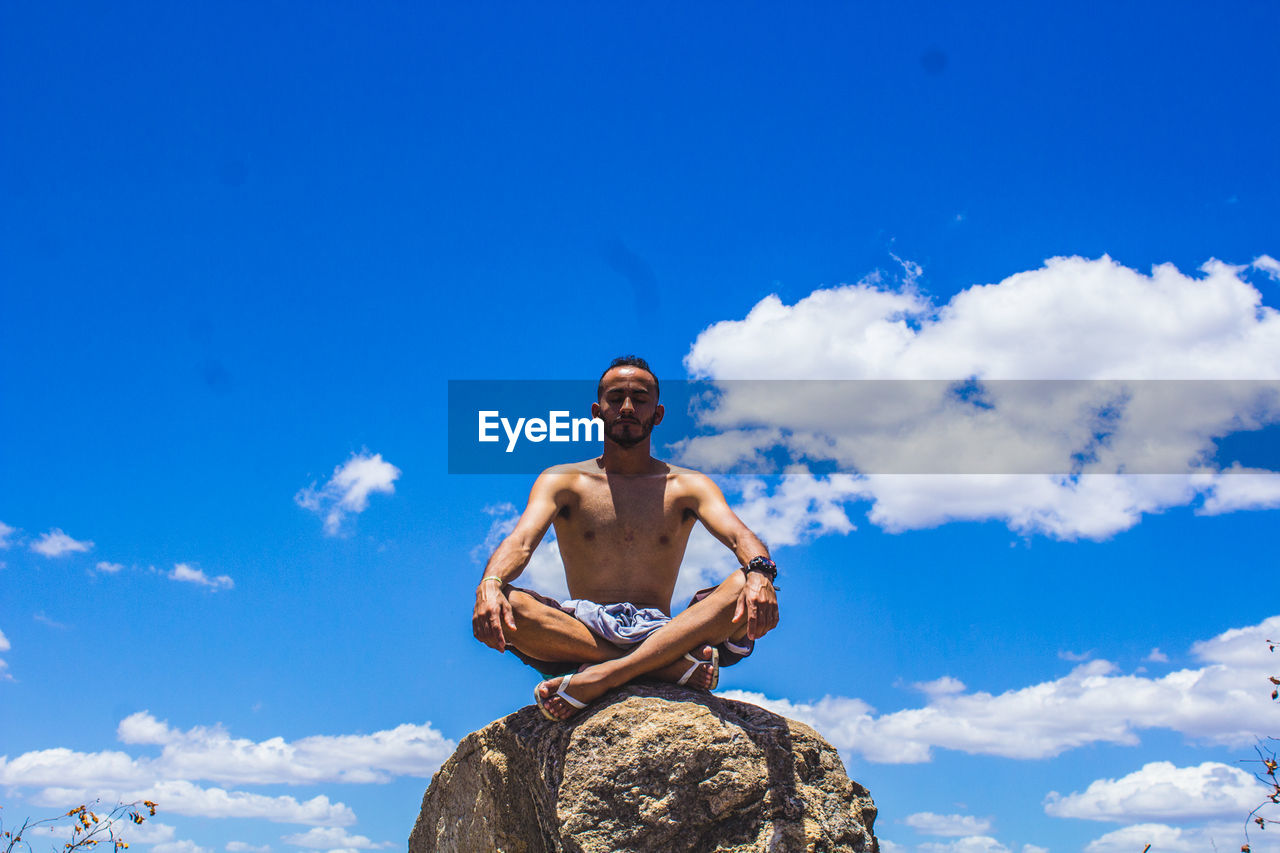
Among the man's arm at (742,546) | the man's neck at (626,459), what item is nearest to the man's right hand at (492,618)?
the man's arm at (742,546)

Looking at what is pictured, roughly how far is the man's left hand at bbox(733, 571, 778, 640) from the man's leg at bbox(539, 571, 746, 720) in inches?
3.6

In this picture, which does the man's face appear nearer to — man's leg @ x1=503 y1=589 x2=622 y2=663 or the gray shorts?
the gray shorts

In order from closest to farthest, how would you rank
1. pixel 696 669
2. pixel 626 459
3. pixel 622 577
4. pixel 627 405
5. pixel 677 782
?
pixel 677 782
pixel 696 669
pixel 622 577
pixel 627 405
pixel 626 459

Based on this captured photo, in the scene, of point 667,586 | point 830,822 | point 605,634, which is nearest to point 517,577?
point 605,634

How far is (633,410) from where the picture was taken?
7.36 metres

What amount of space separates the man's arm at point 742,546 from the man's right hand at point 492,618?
53.3 inches

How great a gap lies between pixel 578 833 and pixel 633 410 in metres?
2.74

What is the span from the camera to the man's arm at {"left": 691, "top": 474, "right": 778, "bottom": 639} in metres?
6.31

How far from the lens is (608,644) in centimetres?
670

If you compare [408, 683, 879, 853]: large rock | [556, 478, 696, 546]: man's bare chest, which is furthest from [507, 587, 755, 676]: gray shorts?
[556, 478, 696, 546]: man's bare chest

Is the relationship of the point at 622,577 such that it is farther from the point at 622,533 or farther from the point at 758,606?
the point at 758,606

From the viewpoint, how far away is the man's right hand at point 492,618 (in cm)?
626

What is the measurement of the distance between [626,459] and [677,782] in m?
2.31

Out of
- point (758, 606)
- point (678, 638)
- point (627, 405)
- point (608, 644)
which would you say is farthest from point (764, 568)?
point (627, 405)
